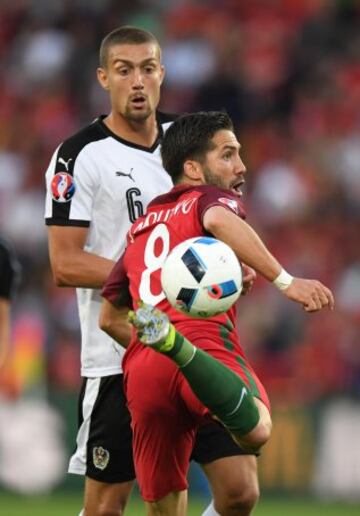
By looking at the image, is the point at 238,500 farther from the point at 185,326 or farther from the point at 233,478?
the point at 185,326

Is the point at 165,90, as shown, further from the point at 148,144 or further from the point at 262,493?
the point at 148,144

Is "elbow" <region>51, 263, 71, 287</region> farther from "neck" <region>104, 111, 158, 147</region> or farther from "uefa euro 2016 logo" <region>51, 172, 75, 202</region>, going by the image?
"neck" <region>104, 111, 158, 147</region>

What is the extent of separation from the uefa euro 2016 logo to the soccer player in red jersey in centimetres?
71

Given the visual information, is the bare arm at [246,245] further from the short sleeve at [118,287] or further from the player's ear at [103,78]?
the player's ear at [103,78]

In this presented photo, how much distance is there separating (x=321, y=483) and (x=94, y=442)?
5830 millimetres

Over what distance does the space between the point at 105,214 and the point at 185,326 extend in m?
1.18

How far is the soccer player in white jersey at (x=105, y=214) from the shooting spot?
6.45 meters

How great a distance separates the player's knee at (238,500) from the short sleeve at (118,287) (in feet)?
3.03

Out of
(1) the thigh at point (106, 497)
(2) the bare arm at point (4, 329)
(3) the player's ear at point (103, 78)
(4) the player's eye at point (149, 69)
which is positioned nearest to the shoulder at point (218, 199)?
(4) the player's eye at point (149, 69)

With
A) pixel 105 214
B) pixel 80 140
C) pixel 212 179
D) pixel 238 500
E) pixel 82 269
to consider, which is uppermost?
pixel 80 140

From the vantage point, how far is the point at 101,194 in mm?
6535

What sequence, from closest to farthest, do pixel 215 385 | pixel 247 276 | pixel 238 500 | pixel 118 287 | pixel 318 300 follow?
pixel 215 385, pixel 318 300, pixel 247 276, pixel 118 287, pixel 238 500

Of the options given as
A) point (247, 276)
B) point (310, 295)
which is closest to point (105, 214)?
point (247, 276)

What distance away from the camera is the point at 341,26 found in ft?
56.6
